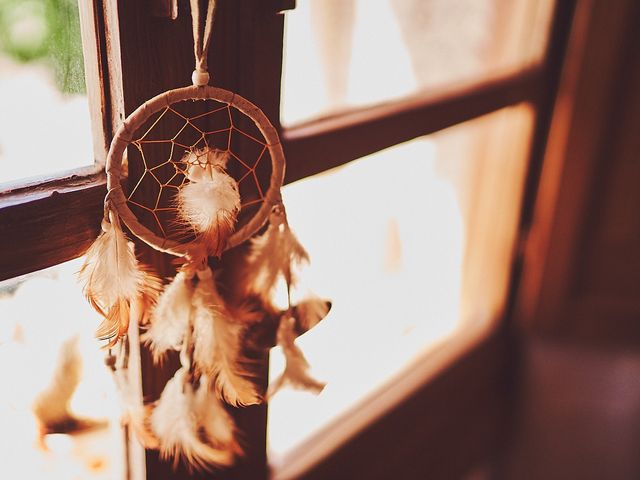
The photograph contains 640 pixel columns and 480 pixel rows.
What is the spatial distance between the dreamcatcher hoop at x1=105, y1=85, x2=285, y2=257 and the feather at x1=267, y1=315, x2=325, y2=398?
14 centimetres

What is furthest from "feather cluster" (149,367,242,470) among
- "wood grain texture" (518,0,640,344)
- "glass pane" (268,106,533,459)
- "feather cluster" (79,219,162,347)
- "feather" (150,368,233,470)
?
"wood grain texture" (518,0,640,344)

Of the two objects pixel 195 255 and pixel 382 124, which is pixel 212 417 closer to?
pixel 195 255

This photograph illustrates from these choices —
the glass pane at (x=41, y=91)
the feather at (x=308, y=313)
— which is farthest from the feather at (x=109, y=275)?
the feather at (x=308, y=313)

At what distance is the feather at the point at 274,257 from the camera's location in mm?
703

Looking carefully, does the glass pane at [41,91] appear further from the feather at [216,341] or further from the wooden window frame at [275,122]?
the feather at [216,341]

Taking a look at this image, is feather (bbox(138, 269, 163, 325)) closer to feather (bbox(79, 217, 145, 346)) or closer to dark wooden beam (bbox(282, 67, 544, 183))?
feather (bbox(79, 217, 145, 346))

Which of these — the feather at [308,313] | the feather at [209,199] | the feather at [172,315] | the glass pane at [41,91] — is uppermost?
the glass pane at [41,91]

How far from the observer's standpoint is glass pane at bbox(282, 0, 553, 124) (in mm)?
981

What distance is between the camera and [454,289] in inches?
67.6

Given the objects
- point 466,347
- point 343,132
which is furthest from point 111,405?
point 466,347

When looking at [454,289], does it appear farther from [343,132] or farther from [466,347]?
[343,132]

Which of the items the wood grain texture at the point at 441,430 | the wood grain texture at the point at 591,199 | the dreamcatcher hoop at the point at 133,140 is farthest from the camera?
the wood grain texture at the point at 591,199

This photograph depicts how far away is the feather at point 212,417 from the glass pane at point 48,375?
12 centimetres

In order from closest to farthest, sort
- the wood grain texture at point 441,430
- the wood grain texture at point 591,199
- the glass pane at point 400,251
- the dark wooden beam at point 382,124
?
the dark wooden beam at point 382,124
the glass pane at point 400,251
the wood grain texture at point 441,430
the wood grain texture at point 591,199
